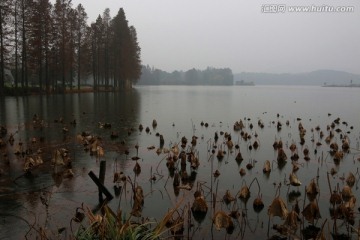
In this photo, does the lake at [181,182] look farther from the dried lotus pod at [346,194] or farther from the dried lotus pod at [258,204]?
the dried lotus pod at [346,194]

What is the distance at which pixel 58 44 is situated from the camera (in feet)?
186

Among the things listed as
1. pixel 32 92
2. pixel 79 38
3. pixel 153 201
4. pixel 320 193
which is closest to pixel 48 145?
pixel 153 201

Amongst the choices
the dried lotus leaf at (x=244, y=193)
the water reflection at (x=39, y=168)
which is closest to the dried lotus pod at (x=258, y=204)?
the dried lotus leaf at (x=244, y=193)

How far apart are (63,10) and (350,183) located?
57.0 metres

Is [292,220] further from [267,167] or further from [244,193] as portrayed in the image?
[267,167]

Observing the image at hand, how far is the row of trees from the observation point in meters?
47.9

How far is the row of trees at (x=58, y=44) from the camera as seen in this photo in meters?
47.9

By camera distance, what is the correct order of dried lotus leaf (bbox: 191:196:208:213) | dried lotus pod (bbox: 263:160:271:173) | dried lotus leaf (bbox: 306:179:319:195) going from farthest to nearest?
dried lotus pod (bbox: 263:160:271:173) → dried lotus leaf (bbox: 306:179:319:195) → dried lotus leaf (bbox: 191:196:208:213)

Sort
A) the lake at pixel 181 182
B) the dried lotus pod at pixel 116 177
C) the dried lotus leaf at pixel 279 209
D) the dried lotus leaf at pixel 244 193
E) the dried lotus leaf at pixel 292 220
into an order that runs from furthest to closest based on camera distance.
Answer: the dried lotus pod at pixel 116 177, the dried lotus leaf at pixel 244 193, the lake at pixel 181 182, the dried lotus leaf at pixel 279 209, the dried lotus leaf at pixel 292 220

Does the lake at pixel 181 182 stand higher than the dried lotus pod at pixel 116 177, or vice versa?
the dried lotus pod at pixel 116 177

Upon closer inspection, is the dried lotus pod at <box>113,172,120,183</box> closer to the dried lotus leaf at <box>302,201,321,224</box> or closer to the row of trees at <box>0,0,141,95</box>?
the dried lotus leaf at <box>302,201,321,224</box>

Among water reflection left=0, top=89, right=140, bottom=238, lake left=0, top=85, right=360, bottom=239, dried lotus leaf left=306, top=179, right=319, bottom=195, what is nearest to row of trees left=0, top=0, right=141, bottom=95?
water reflection left=0, top=89, right=140, bottom=238

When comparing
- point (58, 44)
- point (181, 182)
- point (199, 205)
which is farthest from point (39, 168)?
point (58, 44)

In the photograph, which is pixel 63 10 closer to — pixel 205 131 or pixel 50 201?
pixel 205 131
